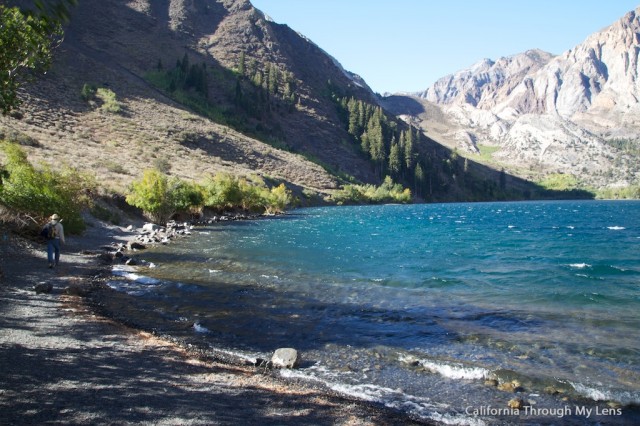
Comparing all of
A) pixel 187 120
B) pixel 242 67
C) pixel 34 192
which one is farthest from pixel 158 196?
pixel 242 67

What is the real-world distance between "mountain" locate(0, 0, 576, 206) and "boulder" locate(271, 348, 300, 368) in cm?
4384

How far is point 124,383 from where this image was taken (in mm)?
8227

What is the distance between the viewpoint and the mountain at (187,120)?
78500 millimetres

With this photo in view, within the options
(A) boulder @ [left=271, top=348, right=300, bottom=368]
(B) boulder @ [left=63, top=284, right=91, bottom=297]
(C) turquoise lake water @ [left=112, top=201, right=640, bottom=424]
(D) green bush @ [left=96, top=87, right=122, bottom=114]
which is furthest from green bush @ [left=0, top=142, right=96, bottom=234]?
(D) green bush @ [left=96, top=87, right=122, bottom=114]

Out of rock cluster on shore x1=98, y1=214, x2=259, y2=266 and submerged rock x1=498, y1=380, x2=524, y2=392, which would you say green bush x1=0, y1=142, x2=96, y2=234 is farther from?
submerged rock x1=498, y1=380, x2=524, y2=392

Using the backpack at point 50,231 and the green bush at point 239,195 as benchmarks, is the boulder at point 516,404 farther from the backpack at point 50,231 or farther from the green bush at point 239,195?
the green bush at point 239,195

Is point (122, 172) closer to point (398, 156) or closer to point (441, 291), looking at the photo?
point (441, 291)

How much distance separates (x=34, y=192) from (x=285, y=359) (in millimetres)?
20228

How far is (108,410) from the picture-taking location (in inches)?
272

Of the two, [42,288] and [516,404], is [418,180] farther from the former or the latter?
[516,404]

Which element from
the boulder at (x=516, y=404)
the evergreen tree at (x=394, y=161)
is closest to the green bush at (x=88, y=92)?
the evergreen tree at (x=394, y=161)

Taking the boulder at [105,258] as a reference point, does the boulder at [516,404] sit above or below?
above

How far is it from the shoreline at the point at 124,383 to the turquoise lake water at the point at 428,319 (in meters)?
1.31

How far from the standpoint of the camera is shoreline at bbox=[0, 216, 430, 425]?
22.8 ft
